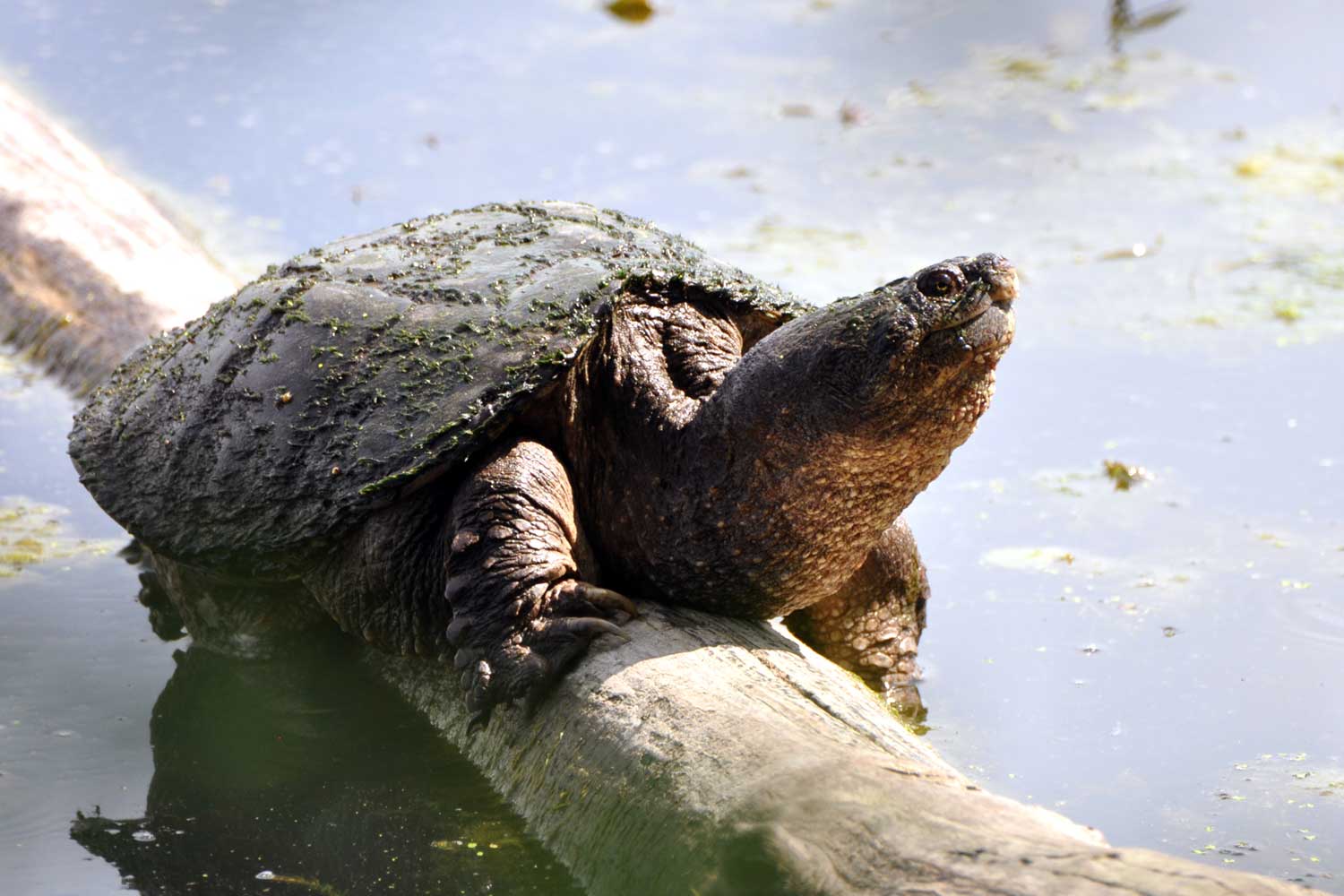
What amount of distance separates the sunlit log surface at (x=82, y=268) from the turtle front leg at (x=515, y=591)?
7.77ft

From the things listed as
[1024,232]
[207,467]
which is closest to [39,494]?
[207,467]

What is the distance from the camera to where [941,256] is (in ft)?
20.0

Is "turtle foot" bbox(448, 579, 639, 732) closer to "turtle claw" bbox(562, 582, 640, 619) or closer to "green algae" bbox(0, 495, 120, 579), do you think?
→ "turtle claw" bbox(562, 582, 640, 619)

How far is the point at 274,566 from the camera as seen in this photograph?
2809 millimetres

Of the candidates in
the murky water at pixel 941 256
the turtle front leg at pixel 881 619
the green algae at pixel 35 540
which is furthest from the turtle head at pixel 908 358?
the green algae at pixel 35 540

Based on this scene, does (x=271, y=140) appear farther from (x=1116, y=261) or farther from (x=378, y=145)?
(x=1116, y=261)

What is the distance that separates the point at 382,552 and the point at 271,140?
17.7 ft

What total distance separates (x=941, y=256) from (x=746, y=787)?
449 centimetres

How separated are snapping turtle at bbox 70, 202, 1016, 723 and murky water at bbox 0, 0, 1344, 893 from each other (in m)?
0.37

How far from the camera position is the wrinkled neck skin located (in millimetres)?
2389

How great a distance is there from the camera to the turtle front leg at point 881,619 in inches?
123

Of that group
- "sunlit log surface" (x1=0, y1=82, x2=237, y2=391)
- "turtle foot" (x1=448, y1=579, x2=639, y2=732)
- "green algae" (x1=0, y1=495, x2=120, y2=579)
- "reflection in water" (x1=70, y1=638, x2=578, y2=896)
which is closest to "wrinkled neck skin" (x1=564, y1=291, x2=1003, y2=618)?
"turtle foot" (x1=448, y1=579, x2=639, y2=732)

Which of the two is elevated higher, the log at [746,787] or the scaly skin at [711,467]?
the scaly skin at [711,467]

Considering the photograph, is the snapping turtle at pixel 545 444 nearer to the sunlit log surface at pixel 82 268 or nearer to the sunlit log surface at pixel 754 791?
the sunlit log surface at pixel 754 791
